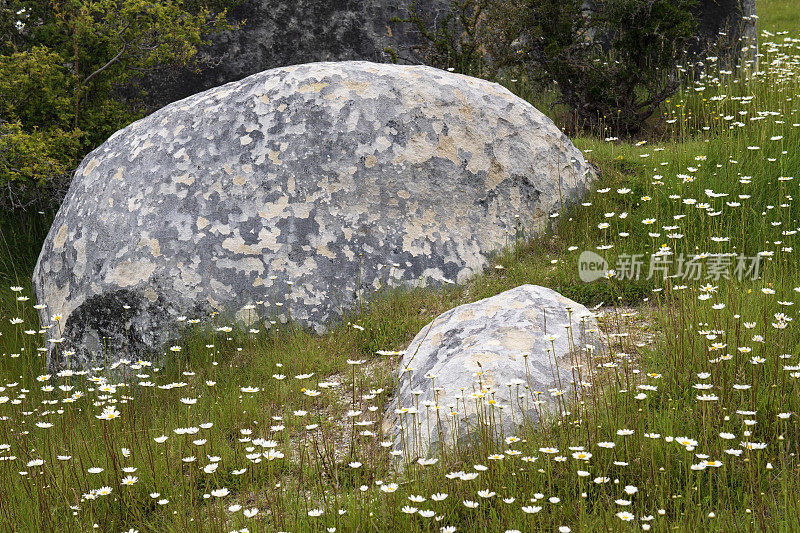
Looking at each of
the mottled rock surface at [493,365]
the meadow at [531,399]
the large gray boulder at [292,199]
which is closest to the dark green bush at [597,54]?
the meadow at [531,399]

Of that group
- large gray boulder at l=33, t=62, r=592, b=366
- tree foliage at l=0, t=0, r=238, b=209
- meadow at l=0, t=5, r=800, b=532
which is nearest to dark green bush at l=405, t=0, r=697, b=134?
meadow at l=0, t=5, r=800, b=532

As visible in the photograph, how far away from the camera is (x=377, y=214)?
18.7ft

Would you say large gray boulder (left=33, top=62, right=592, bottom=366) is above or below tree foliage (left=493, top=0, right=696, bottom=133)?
below

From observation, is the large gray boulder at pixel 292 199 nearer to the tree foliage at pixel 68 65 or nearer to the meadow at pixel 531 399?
the meadow at pixel 531 399

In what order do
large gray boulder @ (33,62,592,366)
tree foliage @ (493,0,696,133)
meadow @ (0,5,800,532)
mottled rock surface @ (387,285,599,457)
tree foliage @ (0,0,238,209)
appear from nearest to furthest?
meadow @ (0,5,800,532)
mottled rock surface @ (387,285,599,457)
large gray boulder @ (33,62,592,366)
tree foliage @ (0,0,238,209)
tree foliage @ (493,0,696,133)

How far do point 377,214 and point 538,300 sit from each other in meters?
1.79

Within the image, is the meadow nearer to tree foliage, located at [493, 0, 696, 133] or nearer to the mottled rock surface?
the mottled rock surface

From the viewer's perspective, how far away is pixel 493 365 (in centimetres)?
380

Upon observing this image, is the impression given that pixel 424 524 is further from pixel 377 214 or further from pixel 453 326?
pixel 377 214

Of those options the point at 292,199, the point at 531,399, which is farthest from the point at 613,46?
the point at 531,399

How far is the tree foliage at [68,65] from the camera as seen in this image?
712 cm

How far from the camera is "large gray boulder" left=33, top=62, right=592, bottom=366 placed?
17.7 feet

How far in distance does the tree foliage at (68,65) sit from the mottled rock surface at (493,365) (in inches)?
188

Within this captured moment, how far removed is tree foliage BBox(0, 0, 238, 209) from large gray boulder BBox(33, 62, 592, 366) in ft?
4.70
